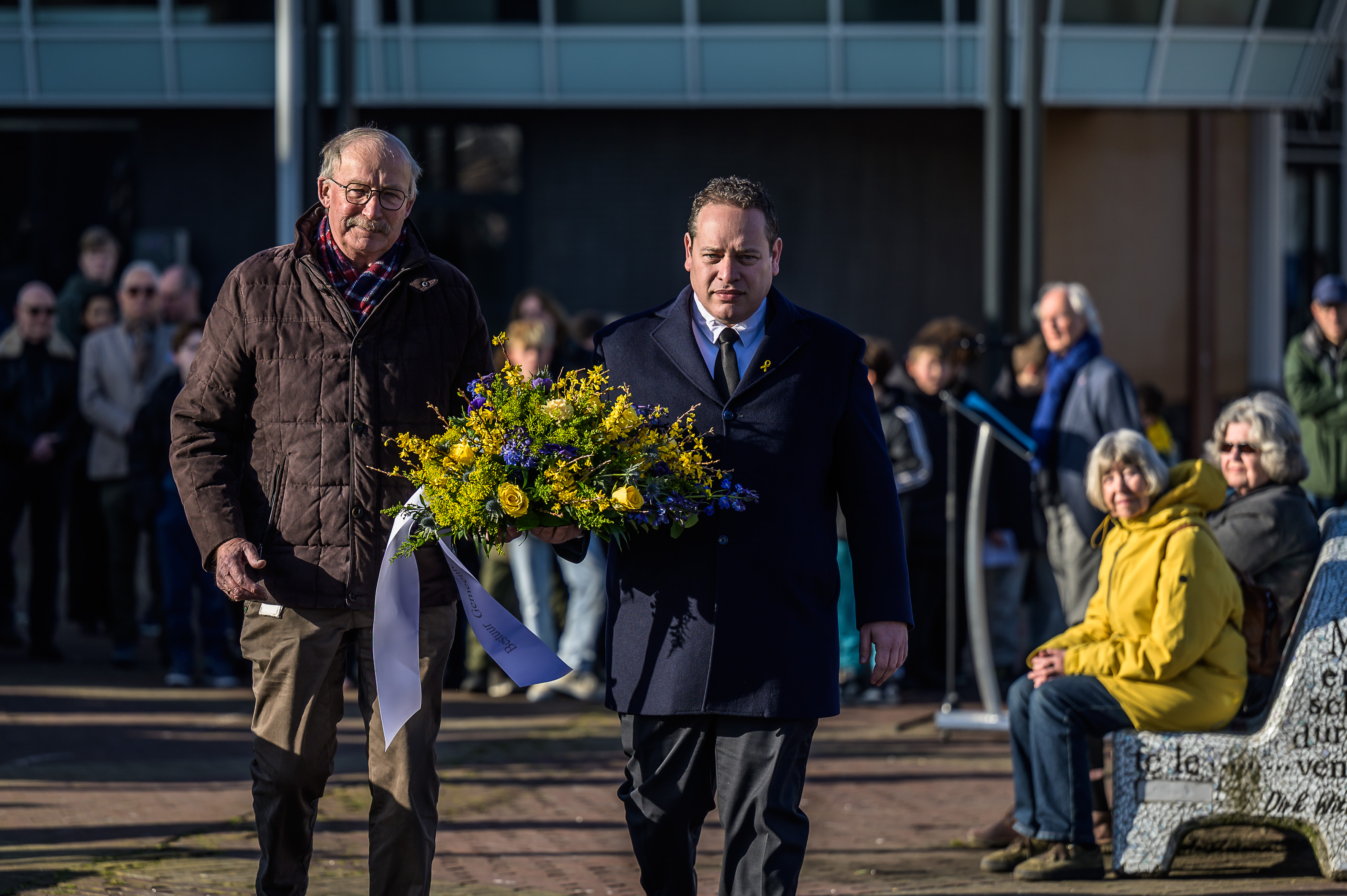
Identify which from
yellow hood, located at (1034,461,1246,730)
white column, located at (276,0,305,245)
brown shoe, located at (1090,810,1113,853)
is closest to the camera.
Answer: yellow hood, located at (1034,461,1246,730)

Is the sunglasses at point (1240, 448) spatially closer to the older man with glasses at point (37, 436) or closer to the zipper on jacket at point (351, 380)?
the zipper on jacket at point (351, 380)

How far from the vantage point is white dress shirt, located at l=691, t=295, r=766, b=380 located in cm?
414

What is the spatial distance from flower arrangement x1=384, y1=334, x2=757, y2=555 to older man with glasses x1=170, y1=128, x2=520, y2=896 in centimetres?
25

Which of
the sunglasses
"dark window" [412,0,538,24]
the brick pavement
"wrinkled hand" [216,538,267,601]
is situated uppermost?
"dark window" [412,0,538,24]

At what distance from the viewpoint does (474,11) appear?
18.5 m

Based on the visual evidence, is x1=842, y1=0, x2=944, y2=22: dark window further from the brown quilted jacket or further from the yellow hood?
the brown quilted jacket

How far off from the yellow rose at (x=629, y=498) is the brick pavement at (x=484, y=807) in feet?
6.80

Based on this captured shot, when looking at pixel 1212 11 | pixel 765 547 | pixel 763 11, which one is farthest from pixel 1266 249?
pixel 765 547

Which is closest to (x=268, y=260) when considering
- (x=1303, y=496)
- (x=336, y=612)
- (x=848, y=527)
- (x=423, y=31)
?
(x=336, y=612)

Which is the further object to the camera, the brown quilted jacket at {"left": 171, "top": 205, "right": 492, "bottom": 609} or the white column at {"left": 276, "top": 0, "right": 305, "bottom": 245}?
the white column at {"left": 276, "top": 0, "right": 305, "bottom": 245}

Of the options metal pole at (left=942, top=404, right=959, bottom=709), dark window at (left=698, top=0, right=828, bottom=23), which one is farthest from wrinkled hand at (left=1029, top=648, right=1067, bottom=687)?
dark window at (left=698, top=0, right=828, bottom=23)

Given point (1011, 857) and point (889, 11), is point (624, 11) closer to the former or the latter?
point (889, 11)

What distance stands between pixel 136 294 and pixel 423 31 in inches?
369

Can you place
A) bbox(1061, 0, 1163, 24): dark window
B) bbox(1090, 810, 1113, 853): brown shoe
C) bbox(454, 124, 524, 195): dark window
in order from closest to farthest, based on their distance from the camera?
bbox(1090, 810, 1113, 853): brown shoe
bbox(1061, 0, 1163, 24): dark window
bbox(454, 124, 524, 195): dark window
